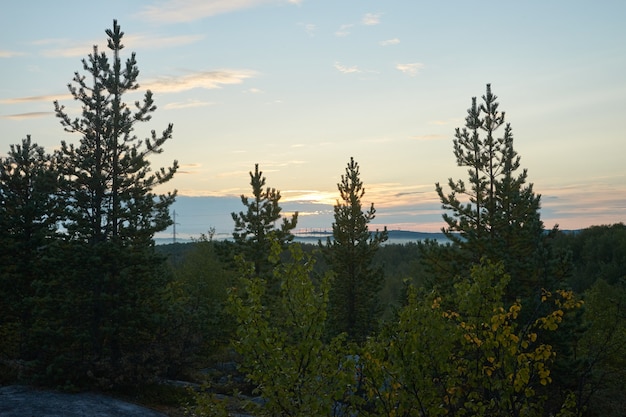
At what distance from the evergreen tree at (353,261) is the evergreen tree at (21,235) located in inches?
588

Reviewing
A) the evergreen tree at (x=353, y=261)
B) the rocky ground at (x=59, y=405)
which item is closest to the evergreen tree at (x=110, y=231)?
the rocky ground at (x=59, y=405)

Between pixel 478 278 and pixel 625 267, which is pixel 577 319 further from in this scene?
pixel 625 267

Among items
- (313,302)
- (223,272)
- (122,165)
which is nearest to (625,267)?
(223,272)

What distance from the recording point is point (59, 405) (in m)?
17.0

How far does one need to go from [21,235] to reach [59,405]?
32.6ft

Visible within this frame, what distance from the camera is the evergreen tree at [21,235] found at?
23.0m

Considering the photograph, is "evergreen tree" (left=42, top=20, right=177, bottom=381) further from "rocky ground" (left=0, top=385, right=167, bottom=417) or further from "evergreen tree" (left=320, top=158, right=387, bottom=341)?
"evergreen tree" (left=320, top=158, right=387, bottom=341)

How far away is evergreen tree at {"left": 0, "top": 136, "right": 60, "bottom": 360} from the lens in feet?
75.4

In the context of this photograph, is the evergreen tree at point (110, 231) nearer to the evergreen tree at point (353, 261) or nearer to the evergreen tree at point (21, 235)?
the evergreen tree at point (21, 235)

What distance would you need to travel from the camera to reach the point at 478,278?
334 inches

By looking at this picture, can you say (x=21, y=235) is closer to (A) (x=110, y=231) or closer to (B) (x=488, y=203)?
(A) (x=110, y=231)

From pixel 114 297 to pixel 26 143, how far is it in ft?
35.0

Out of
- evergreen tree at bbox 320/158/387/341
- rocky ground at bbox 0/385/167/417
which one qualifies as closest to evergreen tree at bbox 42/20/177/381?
rocky ground at bbox 0/385/167/417

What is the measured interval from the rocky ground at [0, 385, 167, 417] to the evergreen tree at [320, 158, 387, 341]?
1580 centimetres
